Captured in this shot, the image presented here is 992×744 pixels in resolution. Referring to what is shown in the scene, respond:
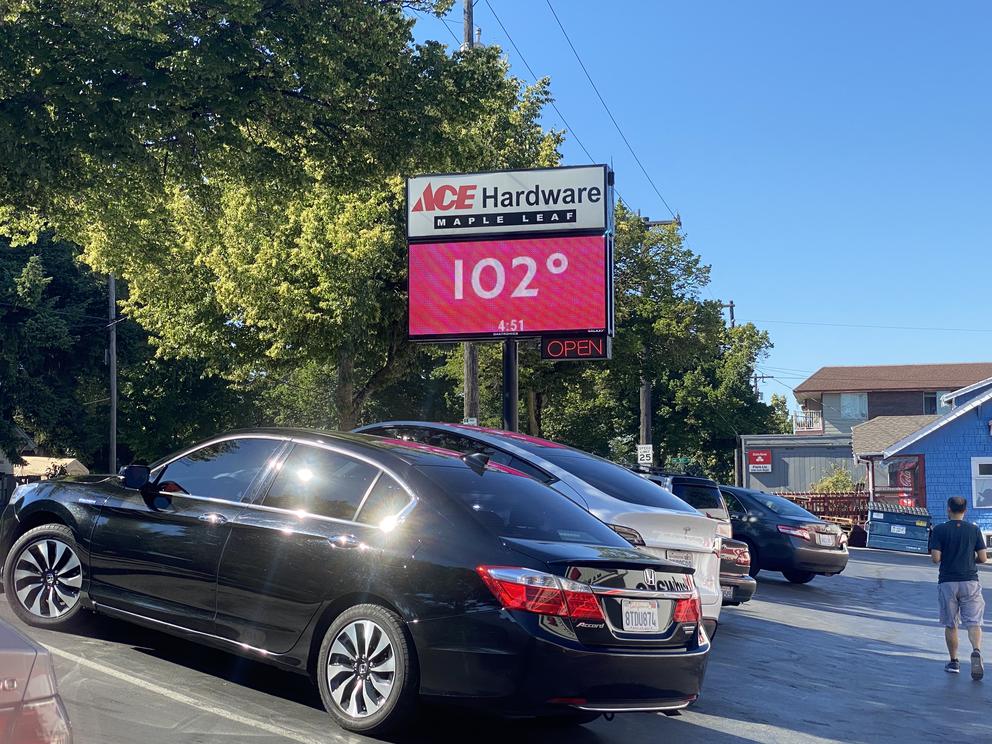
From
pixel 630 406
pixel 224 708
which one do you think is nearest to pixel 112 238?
pixel 224 708

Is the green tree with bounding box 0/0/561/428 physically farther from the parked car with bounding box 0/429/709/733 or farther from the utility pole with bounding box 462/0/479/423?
the parked car with bounding box 0/429/709/733

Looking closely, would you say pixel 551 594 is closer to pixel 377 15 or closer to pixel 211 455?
pixel 211 455

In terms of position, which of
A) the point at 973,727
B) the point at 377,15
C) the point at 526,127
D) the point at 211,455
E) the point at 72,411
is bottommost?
the point at 973,727

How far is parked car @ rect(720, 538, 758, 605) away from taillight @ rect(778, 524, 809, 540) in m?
6.70

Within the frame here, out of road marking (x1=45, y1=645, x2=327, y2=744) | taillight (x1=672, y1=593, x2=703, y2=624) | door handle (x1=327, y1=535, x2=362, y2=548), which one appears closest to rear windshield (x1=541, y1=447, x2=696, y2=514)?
taillight (x1=672, y1=593, x2=703, y2=624)

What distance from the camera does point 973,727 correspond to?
8.04 m

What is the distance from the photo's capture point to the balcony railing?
267 feet

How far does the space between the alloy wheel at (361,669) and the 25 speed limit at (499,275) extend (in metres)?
12.5

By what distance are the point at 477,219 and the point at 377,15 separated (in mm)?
3850

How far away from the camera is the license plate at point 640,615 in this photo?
5.81 m

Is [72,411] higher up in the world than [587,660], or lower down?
higher up

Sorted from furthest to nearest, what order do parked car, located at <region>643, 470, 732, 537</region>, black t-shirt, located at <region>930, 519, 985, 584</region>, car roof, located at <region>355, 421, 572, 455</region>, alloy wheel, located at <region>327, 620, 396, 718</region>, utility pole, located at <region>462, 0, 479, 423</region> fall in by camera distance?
utility pole, located at <region>462, 0, 479, 423</region>
parked car, located at <region>643, 470, 732, 537</region>
black t-shirt, located at <region>930, 519, 985, 584</region>
car roof, located at <region>355, 421, 572, 455</region>
alloy wheel, located at <region>327, 620, 396, 718</region>

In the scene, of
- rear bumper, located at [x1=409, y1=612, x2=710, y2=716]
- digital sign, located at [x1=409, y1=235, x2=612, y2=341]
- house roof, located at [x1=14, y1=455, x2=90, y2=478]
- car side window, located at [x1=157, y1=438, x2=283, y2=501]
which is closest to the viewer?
rear bumper, located at [x1=409, y1=612, x2=710, y2=716]

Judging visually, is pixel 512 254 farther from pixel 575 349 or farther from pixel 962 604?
pixel 962 604
